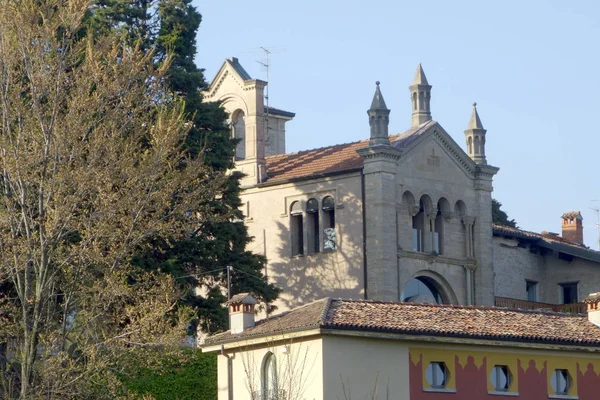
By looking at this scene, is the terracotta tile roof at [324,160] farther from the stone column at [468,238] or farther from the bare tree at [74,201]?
the bare tree at [74,201]

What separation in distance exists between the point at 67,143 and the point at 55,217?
2.02 m

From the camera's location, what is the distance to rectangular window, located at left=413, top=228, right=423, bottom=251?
178 feet

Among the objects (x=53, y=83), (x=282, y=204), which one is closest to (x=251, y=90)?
(x=282, y=204)

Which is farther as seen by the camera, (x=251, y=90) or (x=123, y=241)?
(x=251, y=90)

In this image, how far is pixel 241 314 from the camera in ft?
122

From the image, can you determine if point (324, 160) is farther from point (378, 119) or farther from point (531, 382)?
point (531, 382)

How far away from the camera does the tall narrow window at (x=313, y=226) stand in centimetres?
5462

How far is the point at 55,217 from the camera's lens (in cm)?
3234

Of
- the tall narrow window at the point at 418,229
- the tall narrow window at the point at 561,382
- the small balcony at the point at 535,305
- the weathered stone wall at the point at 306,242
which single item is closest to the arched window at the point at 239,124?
the weathered stone wall at the point at 306,242

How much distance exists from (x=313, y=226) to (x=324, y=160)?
274 cm

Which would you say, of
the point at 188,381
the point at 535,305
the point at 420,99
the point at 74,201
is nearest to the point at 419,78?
the point at 420,99

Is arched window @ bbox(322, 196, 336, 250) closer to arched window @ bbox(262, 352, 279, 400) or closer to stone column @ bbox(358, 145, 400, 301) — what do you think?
stone column @ bbox(358, 145, 400, 301)

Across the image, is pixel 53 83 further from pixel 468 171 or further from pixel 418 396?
pixel 468 171

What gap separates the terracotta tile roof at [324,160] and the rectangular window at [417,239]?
3300mm
